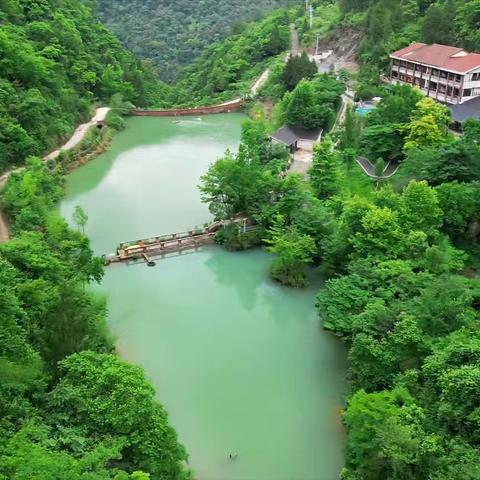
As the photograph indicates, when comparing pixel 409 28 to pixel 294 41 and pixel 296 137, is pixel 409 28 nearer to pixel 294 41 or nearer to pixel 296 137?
pixel 296 137

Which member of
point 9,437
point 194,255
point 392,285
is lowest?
point 194,255

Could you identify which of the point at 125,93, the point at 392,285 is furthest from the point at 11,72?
the point at 392,285

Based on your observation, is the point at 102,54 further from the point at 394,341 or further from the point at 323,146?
the point at 394,341

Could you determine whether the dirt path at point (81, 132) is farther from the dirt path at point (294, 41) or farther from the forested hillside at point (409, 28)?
the dirt path at point (294, 41)

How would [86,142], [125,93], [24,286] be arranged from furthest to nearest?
[125,93] < [86,142] < [24,286]

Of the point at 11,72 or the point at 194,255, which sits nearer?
the point at 194,255

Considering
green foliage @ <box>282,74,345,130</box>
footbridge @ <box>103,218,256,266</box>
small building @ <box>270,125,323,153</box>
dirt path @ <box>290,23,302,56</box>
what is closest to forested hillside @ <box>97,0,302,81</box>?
dirt path @ <box>290,23,302,56</box>

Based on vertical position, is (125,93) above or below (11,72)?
below
